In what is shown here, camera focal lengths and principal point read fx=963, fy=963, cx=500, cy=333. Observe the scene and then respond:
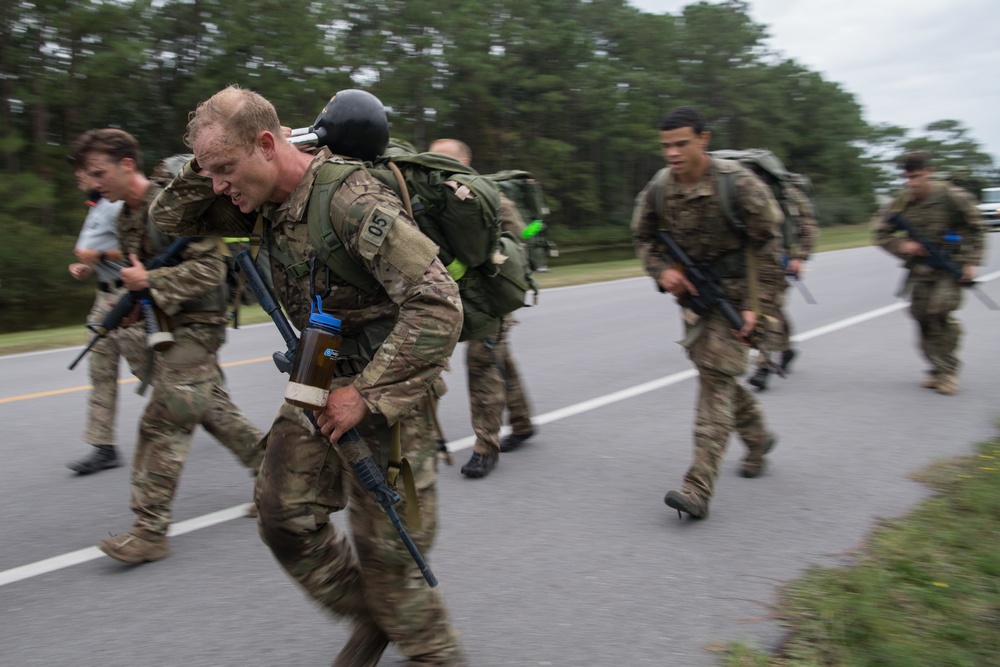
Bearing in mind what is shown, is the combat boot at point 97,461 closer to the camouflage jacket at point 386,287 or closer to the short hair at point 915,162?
the camouflage jacket at point 386,287

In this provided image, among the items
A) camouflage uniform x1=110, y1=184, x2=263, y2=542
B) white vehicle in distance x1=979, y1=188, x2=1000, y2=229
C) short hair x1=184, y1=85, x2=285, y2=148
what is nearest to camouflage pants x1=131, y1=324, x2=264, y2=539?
camouflage uniform x1=110, y1=184, x2=263, y2=542

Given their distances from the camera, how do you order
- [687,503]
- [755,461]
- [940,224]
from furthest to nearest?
[940,224] → [755,461] → [687,503]

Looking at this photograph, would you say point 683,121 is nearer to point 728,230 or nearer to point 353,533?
point 728,230

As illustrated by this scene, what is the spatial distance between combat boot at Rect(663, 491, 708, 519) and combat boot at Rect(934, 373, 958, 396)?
160 inches

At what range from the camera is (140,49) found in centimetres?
2597

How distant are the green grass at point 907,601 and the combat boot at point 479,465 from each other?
222 cm

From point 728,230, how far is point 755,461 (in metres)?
1.49

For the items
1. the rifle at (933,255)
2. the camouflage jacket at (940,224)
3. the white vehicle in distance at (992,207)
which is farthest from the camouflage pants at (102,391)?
the white vehicle in distance at (992,207)

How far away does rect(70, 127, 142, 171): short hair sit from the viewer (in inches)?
185

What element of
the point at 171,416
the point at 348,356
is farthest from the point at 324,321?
the point at 171,416

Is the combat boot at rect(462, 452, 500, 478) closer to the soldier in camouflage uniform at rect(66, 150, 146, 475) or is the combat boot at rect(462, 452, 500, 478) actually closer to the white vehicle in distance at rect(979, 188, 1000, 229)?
the soldier in camouflage uniform at rect(66, 150, 146, 475)

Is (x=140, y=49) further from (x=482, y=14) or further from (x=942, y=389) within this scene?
(x=942, y=389)

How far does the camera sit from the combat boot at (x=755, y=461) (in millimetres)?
5742

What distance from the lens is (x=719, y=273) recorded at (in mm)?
5277
